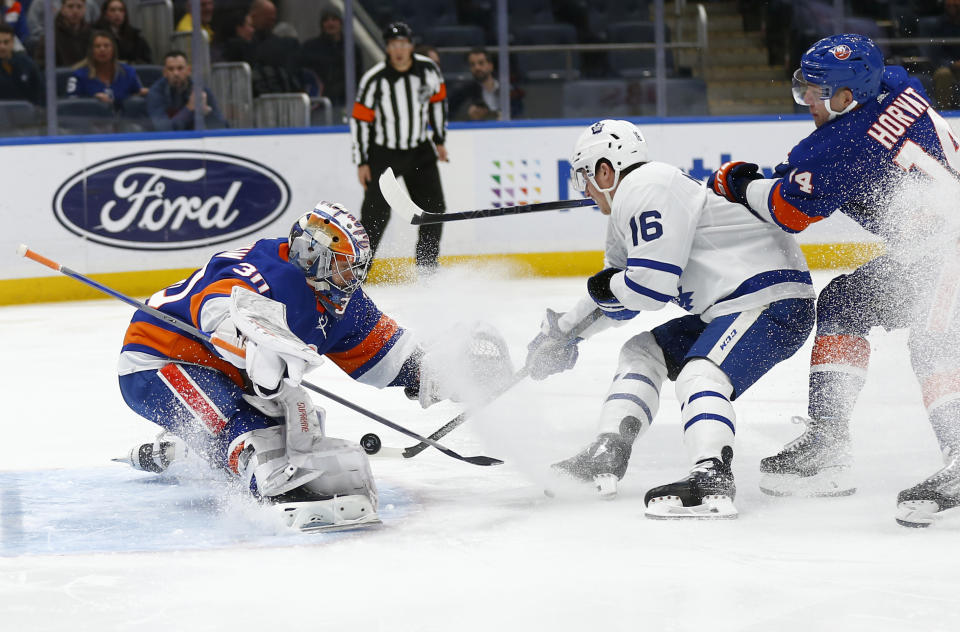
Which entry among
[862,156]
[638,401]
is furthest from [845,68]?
[638,401]

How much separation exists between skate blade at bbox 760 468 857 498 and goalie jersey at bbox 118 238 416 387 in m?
0.97

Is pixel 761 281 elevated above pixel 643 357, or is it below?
above

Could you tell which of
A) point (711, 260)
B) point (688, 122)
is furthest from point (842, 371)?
point (688, 122)

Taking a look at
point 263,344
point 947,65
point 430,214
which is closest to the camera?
point 263,344

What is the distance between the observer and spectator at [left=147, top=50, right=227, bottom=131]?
723cm

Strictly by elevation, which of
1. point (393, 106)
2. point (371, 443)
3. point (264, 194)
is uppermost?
point (393, 106)

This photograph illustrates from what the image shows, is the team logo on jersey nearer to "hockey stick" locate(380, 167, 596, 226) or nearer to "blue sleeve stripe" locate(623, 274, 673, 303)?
"blue sleeve stripe" locate(623, 274, 673, 303)

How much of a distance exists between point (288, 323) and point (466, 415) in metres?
0.61

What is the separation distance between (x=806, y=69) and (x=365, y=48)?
4817 mm

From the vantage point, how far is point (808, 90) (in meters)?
3.19

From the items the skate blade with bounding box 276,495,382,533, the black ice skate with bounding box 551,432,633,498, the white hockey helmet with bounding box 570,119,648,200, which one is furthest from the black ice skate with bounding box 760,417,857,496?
the skate blade with bounding box 276,495,382,533

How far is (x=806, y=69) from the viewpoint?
3.15m

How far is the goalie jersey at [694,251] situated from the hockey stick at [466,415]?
0.18 m

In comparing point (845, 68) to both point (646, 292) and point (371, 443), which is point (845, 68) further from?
point (371, 443)
